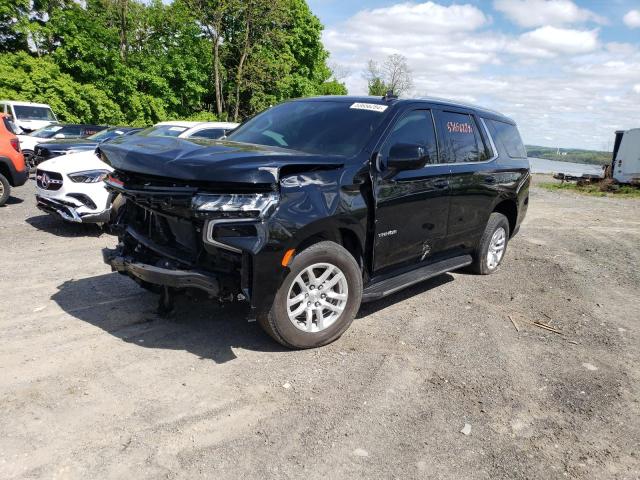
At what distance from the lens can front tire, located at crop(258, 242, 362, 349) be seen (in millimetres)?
3732

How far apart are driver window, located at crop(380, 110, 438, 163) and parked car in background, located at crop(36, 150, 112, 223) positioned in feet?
14.8

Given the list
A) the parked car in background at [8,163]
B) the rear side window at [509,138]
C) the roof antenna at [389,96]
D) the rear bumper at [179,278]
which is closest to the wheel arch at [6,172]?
Answer: the parked car in background at [8,163]

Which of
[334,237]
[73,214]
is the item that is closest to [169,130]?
[73,214]

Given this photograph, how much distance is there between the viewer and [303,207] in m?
3.69

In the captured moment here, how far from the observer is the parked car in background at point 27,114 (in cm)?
1928

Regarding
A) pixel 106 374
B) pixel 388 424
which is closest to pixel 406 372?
pixel 388 424

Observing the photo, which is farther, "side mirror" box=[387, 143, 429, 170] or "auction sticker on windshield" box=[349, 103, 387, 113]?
"auction sticker on windshield" box=[349, 103, 387, 113]

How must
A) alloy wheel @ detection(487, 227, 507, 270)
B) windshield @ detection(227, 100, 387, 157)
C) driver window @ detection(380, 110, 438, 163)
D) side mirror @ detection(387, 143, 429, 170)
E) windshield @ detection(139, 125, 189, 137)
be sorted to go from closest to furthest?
1. side mirror @ detection(387, 143, 429, 170)
2. windshield @ detection(227, 100, 387, 157)
3. driver window @ detection(380, 110, 438, 163)
4. alloy wheel @ detection(487, 227, 507, 270)
5. windshield @ detection(139, 125, 189, 137)

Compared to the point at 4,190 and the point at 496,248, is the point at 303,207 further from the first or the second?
the point at 4,190

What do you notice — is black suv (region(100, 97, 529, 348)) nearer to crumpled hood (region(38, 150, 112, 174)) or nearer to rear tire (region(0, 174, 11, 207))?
crumpled hood (region(38, 150, 112, 174))

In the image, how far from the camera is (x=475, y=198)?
5.75 metres

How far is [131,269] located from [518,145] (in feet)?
17.7

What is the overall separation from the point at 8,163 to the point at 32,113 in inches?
495

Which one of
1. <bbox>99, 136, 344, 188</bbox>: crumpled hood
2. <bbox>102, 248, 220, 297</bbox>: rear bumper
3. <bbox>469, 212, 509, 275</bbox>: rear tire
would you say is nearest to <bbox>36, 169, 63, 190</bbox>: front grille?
<bbox>99, 136, 344, 188</bbox>: crumpled hood
